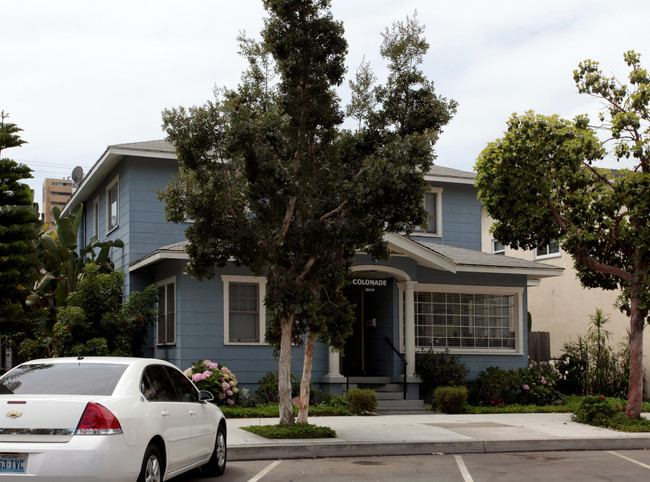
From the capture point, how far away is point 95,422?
22.2 feet

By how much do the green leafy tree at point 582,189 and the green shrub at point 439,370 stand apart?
4671 mm

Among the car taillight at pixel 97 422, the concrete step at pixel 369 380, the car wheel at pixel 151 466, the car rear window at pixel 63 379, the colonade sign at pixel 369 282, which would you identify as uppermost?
the colonade sign at pixel 369 282

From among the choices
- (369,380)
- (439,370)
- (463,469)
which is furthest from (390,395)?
(463,469)

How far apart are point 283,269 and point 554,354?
1795cm

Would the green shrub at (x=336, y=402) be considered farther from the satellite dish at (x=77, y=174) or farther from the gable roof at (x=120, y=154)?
the satellite dish at (x=77, y=174)

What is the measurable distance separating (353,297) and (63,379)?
565 inches

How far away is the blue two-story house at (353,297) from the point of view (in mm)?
18344

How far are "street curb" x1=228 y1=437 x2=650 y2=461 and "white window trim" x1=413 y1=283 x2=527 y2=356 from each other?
7.16 meters

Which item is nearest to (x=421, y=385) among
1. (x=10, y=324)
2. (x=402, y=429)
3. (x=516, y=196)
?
(x=402, y=429)

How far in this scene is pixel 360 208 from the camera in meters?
12.6

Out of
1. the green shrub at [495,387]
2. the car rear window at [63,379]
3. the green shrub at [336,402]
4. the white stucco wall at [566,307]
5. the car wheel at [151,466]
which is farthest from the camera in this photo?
the white stucco wall at [566,307]

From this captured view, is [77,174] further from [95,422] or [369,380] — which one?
[95,422]

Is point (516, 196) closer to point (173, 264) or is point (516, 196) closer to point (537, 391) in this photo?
point (537, 391)

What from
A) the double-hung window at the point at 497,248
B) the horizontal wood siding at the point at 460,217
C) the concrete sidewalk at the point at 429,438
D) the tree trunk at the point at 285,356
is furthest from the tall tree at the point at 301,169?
the double-hung window at the point at 497,248
